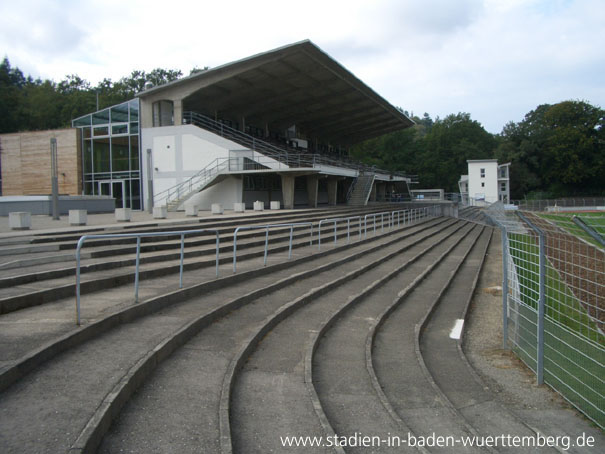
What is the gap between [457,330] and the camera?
8008 mm

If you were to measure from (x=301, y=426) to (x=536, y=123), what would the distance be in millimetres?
89882

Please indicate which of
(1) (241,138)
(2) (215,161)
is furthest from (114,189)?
(1) (241,138)

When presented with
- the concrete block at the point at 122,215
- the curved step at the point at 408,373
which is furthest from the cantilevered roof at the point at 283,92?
the curved step at the point at 408,373

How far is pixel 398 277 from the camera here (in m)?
12.6

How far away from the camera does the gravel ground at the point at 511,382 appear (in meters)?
4.64

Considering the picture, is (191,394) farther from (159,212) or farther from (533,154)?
(533,154)

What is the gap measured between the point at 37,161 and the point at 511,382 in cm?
3705

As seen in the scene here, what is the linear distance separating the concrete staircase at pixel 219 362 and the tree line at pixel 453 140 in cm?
5882

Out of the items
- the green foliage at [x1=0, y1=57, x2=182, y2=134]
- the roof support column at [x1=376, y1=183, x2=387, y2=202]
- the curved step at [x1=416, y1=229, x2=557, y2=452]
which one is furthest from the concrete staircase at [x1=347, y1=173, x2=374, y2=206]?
the green foliage at [x1=0, y1=57, x2=182, y2=134]

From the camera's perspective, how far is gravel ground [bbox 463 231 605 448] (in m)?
4.64

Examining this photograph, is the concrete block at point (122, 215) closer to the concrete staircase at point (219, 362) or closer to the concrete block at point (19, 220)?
the concrete block at point (19, 220)

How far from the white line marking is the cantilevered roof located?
73.2 ft

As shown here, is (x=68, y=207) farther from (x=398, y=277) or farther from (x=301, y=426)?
(x=301, y=426)

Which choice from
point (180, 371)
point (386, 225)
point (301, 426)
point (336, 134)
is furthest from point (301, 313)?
point (336, 134)
